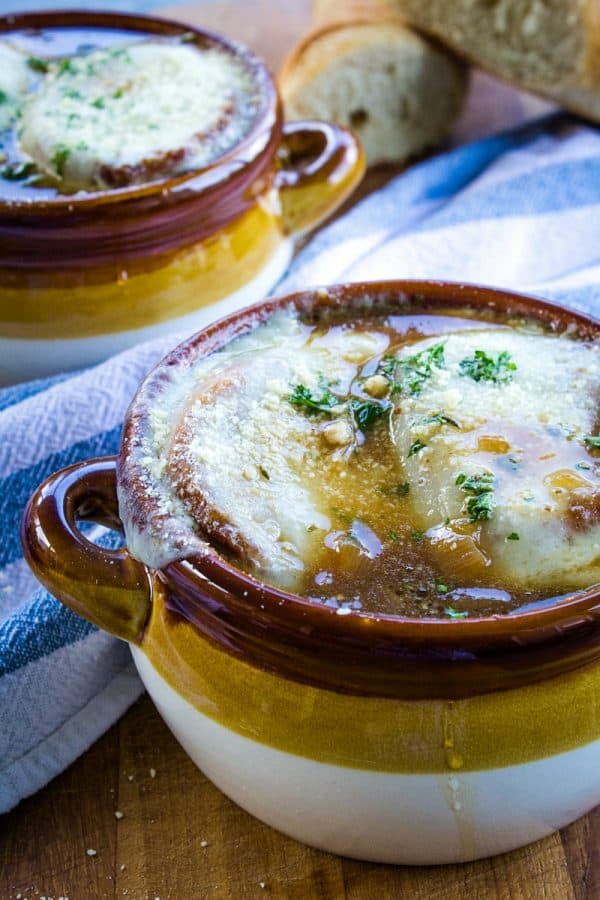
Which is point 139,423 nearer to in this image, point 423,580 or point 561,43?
point 423,580

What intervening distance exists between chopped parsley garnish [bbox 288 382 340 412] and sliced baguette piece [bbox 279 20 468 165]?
1248 millimetres

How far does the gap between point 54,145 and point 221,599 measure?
869 mm

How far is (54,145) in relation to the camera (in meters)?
1.48

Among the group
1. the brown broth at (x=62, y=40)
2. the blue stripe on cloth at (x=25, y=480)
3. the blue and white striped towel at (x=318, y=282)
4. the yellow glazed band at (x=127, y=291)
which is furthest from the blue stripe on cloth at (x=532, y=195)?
the blue stripe on cloth at (x=25, y=480)

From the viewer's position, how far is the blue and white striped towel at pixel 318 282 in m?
1.14

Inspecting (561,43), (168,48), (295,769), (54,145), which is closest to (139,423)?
(295,769)

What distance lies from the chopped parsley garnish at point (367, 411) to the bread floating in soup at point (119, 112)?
22.3 inches

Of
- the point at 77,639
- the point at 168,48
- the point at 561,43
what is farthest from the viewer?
the point at 561,43

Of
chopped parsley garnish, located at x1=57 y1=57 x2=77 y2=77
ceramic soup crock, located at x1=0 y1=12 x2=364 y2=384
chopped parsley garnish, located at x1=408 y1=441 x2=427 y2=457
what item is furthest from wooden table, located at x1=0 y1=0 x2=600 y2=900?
chopped parsley garnish, located at x1=57 y1=57 x2=77 y2=77

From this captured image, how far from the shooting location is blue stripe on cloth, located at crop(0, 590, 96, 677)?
1.13 meters

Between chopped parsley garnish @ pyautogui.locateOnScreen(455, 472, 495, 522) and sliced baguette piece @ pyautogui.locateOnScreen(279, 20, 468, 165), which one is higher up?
chopped parsley garnish @ pyautogui.locateOnScreen(455, 472, 495, 522)

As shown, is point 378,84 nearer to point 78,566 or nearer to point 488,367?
point 488,367

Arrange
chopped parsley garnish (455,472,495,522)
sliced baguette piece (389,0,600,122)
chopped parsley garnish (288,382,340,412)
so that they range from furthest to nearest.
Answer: sliced baguette piece (389,0,600,122), chopped parsley garnish (288,382,340,412), chopped parsley garnish (455,472,495,522)

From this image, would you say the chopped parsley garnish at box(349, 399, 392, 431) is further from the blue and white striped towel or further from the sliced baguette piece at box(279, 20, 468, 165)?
the sliced baguette piece at box(279, 20, 468, 165)
